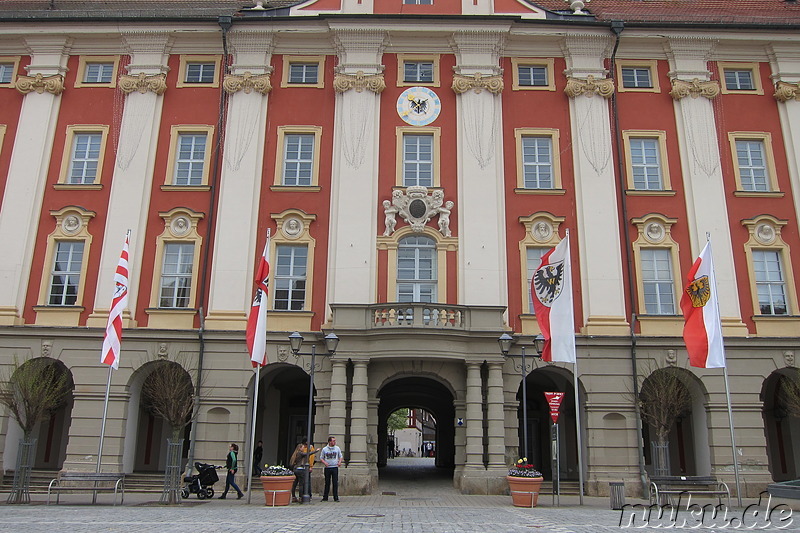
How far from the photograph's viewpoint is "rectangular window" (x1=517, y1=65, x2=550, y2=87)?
28.9 metres

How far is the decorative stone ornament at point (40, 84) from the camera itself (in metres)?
28.5

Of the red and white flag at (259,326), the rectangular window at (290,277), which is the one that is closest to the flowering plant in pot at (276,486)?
the red and white flag at (259,326)

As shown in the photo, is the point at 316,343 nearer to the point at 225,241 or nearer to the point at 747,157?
the point at 225,241

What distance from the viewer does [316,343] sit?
1001 inches

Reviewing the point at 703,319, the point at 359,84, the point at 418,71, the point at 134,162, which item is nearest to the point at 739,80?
the point at 418,71

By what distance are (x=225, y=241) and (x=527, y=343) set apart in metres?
11.7

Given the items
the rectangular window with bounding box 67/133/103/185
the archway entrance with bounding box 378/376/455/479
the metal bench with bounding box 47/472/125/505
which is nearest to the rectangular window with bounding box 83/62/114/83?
the rectangular window with bounding box 67/133/103/185

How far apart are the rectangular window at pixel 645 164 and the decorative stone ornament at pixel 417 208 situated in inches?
295

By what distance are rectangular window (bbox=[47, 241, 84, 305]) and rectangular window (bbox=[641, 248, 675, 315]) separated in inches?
833

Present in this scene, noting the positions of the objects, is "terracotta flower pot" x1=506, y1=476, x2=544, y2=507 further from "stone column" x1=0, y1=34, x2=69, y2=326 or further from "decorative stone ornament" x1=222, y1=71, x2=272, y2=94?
"stone column" x1=0, y1=34, x2=69, y2=326

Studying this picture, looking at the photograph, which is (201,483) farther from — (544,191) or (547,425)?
(544,191)

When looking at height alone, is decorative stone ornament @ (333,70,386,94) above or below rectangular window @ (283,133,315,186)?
above

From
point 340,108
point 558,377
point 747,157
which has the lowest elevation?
point 558,377

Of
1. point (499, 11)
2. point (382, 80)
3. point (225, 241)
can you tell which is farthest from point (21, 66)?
point (499, 11)
